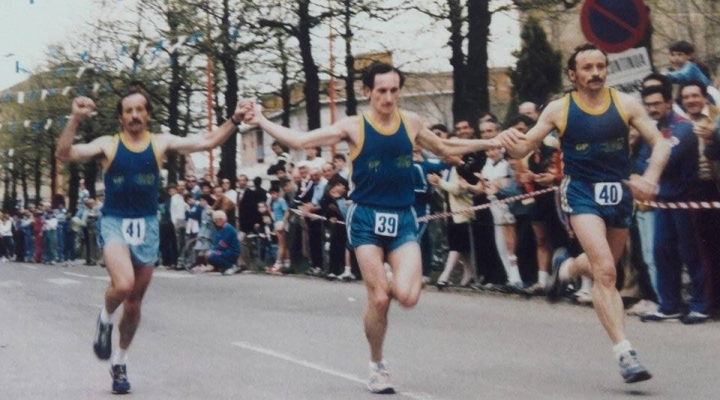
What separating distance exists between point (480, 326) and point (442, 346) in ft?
5.54

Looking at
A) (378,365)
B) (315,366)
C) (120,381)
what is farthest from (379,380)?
(120,381)

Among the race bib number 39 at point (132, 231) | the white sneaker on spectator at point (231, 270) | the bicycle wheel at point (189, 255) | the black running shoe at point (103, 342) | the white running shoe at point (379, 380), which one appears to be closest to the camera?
the white running shoe at point (379, 380)

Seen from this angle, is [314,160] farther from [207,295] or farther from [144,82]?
[144,82]

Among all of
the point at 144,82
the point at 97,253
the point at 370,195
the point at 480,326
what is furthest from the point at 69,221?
the point at 370,195

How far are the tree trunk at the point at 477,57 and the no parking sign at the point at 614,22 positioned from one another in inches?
503

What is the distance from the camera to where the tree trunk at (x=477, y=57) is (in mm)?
26016

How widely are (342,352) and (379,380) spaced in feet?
8.05

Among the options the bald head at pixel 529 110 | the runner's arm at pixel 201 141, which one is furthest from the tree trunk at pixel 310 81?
the runner's arm at pixel 201 141

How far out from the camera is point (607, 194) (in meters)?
9.23

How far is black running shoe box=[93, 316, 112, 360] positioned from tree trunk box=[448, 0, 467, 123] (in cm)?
1683

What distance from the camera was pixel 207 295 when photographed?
19.0 meters

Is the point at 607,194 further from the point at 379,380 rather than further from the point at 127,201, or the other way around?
the point at 127,201

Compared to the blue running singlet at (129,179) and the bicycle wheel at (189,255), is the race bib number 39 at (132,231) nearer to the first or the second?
the blue running singlet at (129,179)

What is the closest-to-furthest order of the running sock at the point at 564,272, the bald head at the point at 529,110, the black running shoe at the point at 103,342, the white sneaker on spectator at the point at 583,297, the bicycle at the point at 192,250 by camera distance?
the black running shoe at the point at 103,342
the running sock at the point at 564,272
the white sneaker on spectator at the point at 583,297
the bald head at the point at 529,110
the bicycle at the point at 192,250
